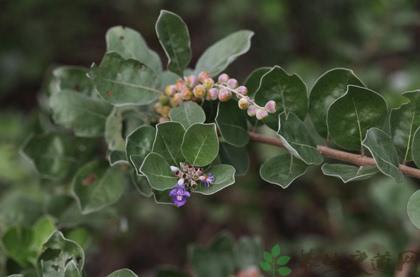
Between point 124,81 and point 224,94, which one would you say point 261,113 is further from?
point 124,81

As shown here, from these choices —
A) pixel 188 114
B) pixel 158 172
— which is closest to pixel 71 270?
pixel 158 172

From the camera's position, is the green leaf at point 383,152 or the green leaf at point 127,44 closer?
the green leaf at point 383,152

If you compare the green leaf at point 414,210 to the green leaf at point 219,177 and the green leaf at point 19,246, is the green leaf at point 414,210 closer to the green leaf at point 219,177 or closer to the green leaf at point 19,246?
the green leaf at point 219,177

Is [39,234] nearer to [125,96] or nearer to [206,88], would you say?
[125,96]

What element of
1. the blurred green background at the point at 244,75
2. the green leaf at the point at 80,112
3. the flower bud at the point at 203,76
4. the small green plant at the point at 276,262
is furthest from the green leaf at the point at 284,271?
the blurred green background at the point at 244,75

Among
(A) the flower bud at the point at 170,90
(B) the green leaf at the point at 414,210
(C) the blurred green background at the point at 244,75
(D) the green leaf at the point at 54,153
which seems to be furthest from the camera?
(C) the blurred green background at the point at 244,75

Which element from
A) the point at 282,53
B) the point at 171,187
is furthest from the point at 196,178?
the point at 282,53

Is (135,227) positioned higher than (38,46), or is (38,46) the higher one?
(38,46)
